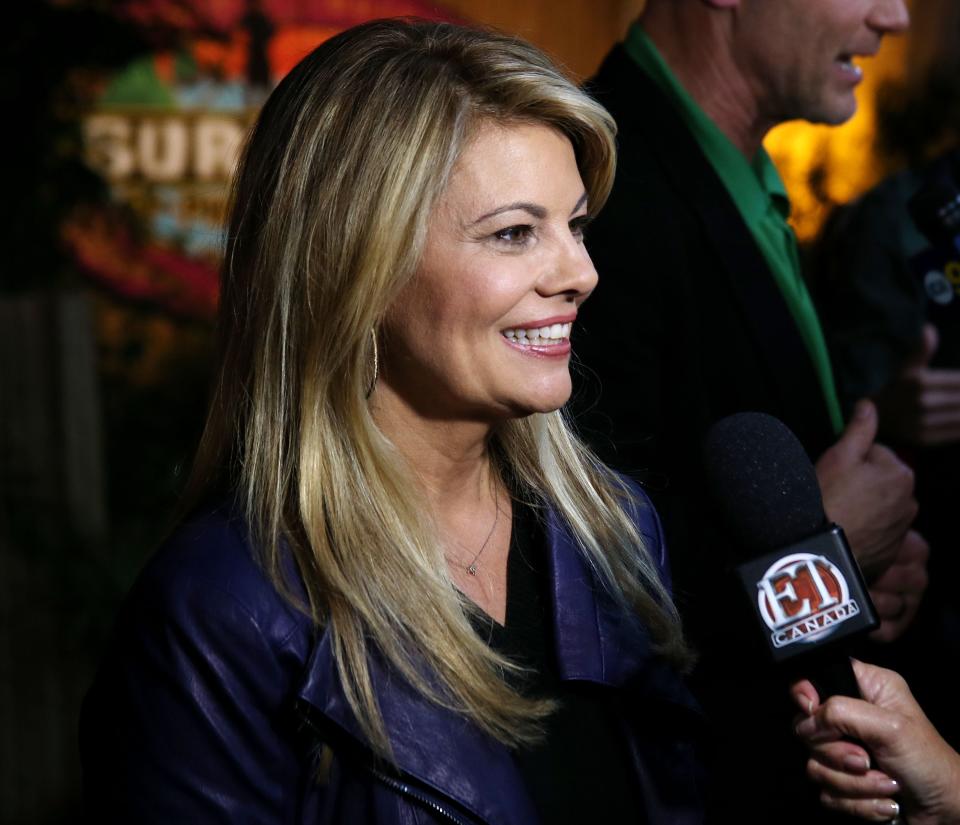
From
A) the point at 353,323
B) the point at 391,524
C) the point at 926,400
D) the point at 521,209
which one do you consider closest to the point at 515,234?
the point at 521,209

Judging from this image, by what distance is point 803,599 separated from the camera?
147 cm

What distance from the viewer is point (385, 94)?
172cm

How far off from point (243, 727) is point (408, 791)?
21 centimetres

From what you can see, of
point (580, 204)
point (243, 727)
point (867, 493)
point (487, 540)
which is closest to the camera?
point (243, 727)

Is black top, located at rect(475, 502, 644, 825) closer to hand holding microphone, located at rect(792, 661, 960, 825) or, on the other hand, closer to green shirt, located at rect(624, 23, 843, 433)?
hand holding microphone, located at rect(792, 661, 960, 825)

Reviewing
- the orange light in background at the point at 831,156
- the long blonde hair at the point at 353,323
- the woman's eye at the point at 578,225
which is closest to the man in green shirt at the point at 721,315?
the woman's eye at the point at 578,225

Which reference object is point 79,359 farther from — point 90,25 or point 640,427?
point 640,427

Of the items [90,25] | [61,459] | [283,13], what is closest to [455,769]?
[61,459]

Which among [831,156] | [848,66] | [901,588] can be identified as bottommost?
[901,588]

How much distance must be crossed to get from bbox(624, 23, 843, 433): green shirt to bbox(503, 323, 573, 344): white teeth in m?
0.81

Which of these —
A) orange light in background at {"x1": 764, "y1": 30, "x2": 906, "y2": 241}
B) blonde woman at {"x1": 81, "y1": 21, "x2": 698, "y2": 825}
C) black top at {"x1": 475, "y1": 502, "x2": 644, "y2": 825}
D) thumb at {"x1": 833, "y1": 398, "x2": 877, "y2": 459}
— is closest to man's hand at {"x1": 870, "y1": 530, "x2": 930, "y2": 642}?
thumb at {"x1": 833, "y1": 398, "x2": 877, "y2": 459}

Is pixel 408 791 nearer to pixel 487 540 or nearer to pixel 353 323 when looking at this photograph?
pixel 487 540

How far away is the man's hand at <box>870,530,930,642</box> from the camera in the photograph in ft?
7.98

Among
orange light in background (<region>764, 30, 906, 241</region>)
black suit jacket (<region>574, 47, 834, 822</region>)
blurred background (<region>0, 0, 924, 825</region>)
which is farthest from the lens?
orange light in background (<region>764, 30, 906, 241</region>)
